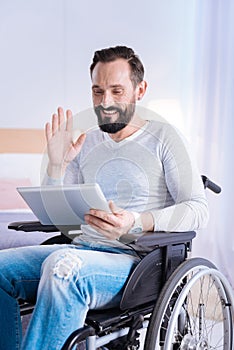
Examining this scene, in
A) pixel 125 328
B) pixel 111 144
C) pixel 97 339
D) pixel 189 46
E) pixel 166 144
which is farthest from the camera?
pixel 189 46

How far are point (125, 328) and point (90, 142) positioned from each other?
0.64 meters

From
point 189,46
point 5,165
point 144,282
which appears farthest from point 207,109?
point 144,282

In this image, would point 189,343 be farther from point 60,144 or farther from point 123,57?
point 123,57

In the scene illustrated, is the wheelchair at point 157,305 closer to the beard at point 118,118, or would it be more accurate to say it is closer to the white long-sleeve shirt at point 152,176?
the white long-sleeve shirt at point 152,176

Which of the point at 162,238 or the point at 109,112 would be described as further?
the point at 109,112

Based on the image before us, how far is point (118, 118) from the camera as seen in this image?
170 cm

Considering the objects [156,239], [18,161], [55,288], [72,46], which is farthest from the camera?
[72,46]

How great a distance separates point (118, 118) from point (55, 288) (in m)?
0.65

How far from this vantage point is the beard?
1695 mm

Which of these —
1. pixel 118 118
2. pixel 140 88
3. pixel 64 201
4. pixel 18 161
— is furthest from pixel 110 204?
pixel 18 161

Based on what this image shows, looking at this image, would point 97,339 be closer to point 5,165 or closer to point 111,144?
point 111,144

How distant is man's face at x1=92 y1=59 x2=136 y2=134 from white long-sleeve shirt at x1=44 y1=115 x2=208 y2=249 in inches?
2.5

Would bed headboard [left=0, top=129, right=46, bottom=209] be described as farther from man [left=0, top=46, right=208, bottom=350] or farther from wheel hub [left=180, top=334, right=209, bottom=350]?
wheel hub [left=180, top=334, right=209, bottom=350]

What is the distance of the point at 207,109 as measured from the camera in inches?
142
